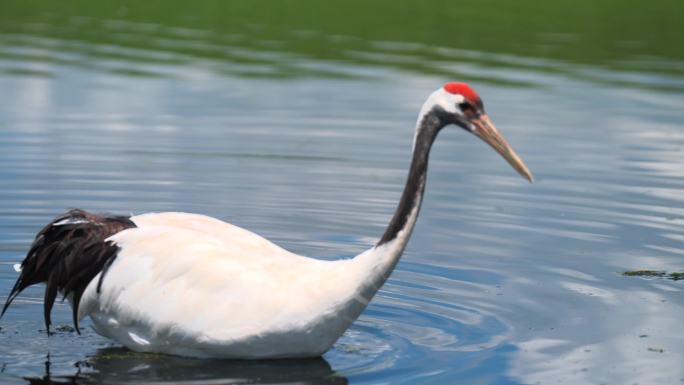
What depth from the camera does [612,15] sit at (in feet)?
91.2

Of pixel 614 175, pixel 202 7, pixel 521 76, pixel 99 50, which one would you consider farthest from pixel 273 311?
pixel 202 7

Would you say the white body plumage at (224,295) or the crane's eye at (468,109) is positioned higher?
the crane's eye at (468,109)

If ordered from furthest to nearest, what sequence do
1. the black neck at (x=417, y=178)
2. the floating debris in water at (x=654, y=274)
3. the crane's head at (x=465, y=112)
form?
the floating debris in water at (x=654, y=274) → the crane's head at (x=465, y=112) → the black neck at (x=417, y=178)

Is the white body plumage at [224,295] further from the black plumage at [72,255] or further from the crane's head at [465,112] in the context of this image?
the crane's head at [465,112]

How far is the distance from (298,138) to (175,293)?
24.7 ft

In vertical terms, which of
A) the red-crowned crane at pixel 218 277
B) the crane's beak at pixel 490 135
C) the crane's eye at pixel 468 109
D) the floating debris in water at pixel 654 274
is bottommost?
the floating debris in water at pixel 654 274

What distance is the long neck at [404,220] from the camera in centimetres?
851

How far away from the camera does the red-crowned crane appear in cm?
862

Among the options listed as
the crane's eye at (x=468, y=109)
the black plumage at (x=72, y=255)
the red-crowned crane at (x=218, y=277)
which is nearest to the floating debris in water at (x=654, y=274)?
the red-crowned crane at (x=218, y=277)

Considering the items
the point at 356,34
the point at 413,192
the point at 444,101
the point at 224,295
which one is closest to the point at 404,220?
the point at 413,192

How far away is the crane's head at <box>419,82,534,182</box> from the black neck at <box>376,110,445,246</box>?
0.04 meters

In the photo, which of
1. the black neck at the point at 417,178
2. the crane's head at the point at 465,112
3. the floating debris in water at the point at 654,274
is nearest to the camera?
the black neck at the point at 417,178

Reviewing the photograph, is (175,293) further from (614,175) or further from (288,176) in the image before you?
(614,175)

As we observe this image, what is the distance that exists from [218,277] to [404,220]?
1.14m
